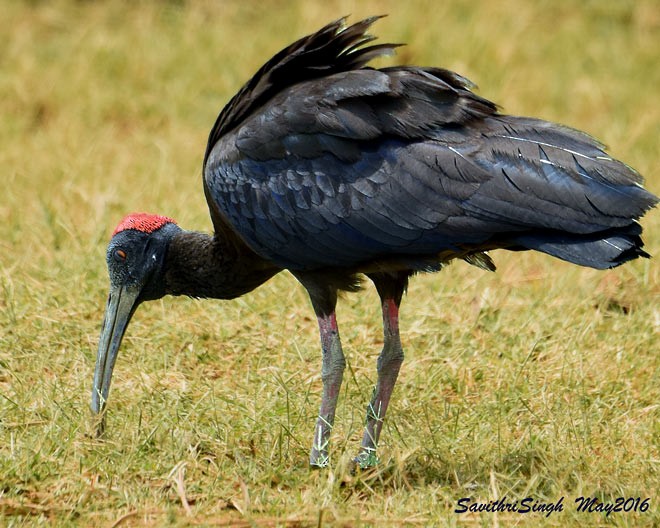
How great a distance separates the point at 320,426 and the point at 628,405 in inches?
61.2

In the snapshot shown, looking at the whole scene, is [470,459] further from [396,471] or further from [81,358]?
[81,358]

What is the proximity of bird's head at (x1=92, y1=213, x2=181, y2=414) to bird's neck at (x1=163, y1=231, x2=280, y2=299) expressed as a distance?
0.06 metres

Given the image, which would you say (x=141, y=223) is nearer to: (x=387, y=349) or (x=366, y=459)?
(x=387, y=349)

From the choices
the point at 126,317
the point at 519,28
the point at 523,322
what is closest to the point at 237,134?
the point at 126,317

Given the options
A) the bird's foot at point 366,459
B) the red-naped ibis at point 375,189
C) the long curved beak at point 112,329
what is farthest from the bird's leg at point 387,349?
the long curved beak at point 112,329

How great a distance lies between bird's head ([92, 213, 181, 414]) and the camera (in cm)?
541

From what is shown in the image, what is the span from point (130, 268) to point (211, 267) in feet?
1.24

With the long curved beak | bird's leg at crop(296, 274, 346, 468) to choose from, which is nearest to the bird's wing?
bird's leg at crop(296, 274, 346, 468)

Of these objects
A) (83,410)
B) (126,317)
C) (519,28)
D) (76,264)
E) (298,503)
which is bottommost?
(298,503)

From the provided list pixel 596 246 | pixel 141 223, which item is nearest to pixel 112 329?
pixel 141 223

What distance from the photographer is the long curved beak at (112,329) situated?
5.32m

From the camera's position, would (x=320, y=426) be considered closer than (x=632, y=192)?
No

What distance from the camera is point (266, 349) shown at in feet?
19.9

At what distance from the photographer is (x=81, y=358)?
5852 millimetres
